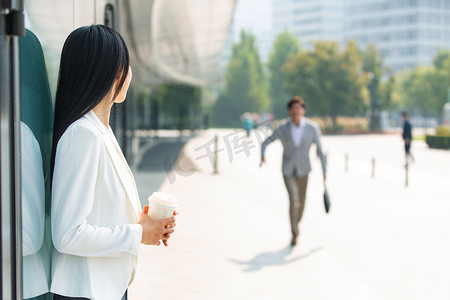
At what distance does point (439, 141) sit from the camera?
89.0 ft

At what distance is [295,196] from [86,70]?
16.8 ft

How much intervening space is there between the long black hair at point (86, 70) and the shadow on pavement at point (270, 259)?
394 centimetres

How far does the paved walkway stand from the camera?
15.8ft

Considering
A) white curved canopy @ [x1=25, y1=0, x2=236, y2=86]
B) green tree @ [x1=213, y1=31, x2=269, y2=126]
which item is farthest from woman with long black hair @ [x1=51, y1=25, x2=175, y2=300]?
green tree @ [x1=213, y1=31, x2=269, y2=126]

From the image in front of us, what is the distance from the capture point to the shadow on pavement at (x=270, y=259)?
18.2ft

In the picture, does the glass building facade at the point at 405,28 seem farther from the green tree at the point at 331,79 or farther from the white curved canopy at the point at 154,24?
the white curved canopy at the point at 154,24

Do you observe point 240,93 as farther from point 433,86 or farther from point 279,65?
point 433,86

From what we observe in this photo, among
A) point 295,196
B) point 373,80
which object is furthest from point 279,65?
point 295,196

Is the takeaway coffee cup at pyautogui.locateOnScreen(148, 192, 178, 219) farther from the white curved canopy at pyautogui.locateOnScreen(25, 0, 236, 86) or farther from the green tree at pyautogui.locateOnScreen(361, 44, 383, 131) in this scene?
the green tree at pyautogui.locateOnScreen(361, 44, 383, 131)

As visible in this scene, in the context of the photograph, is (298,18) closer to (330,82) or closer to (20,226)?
(330,82)

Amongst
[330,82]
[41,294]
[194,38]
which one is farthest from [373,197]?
[330,82]

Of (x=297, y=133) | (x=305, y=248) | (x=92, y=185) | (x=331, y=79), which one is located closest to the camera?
(x=92, y=185)

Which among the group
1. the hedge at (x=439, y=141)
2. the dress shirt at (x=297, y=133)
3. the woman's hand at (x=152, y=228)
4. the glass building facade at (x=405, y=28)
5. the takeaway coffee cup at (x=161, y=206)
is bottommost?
the hedge at (x=439, y=141)

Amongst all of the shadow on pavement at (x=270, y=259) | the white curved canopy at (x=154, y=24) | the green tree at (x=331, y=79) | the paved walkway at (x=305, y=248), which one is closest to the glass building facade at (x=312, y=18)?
the green tree at (x=331, y=79)
